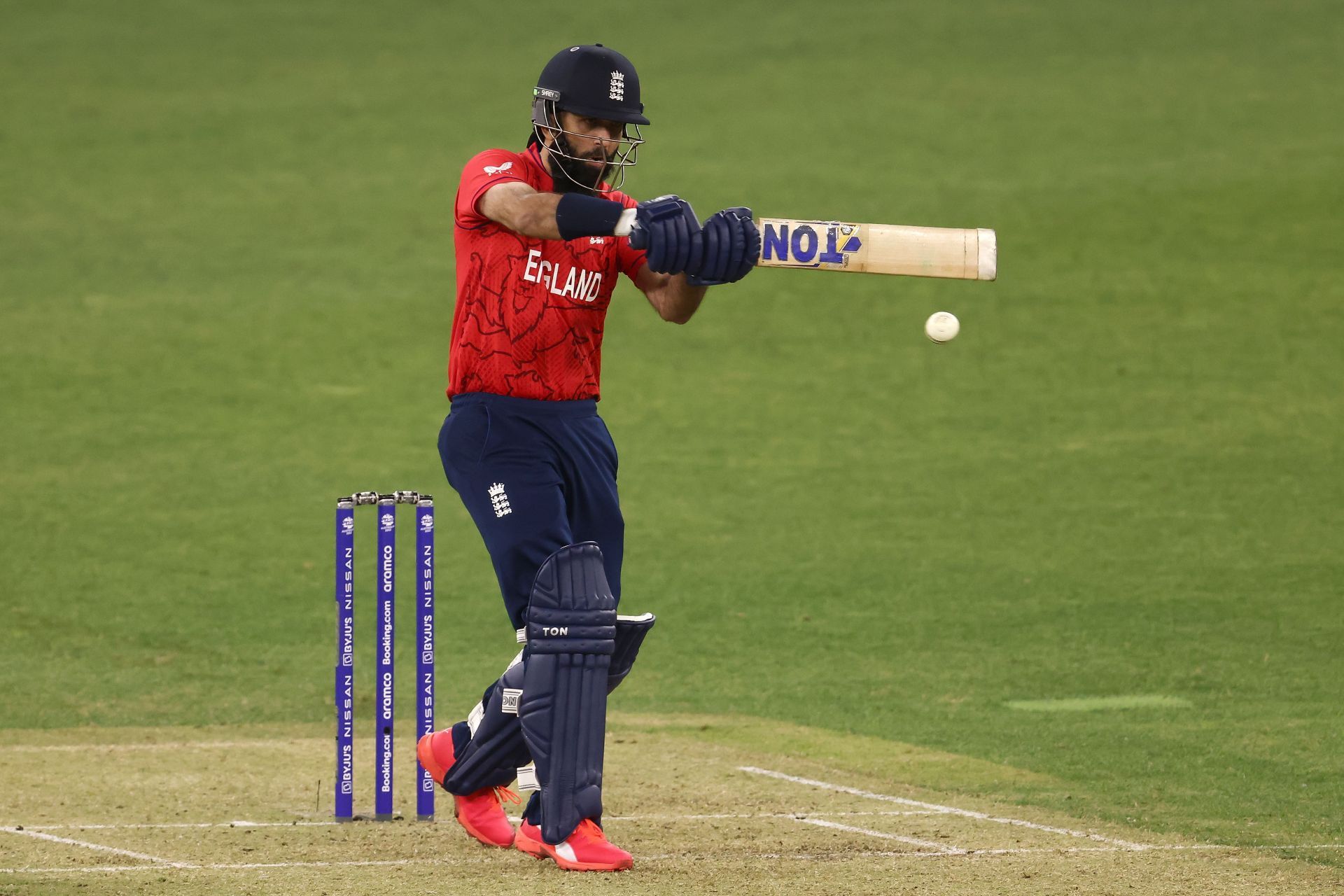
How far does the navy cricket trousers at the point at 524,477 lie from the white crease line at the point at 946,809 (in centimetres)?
136

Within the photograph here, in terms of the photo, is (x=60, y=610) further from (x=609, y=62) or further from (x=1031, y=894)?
(x=1031, y=894)

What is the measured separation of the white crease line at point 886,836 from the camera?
4.69 metres

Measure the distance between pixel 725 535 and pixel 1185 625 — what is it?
2660 mm

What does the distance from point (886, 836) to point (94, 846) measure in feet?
6.68

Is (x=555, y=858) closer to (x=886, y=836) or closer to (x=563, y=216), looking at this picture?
(x=886, y=836)

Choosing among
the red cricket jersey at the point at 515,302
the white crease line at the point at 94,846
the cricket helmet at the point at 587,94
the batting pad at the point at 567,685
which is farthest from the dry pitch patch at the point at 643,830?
the cricket helmet at the point at 587,94

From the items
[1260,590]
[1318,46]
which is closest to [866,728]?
[1260,590]

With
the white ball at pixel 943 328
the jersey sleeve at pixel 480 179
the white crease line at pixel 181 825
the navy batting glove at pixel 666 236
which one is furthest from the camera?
the white crease line at pixel 181 825

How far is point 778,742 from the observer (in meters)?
6.49

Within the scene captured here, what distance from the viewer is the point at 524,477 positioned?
446 centimetres

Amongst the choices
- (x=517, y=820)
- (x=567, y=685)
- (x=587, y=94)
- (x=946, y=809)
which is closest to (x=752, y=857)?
(x=567, y=685)

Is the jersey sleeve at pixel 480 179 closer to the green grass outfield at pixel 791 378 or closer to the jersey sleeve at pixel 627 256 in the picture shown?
the jersey sleeve at pixel 627 256

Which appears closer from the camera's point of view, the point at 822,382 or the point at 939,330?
the point at 939,330

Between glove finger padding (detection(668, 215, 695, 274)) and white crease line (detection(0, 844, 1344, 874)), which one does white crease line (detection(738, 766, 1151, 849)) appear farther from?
glove finger padding (detection(668, 215, 695, 274))
